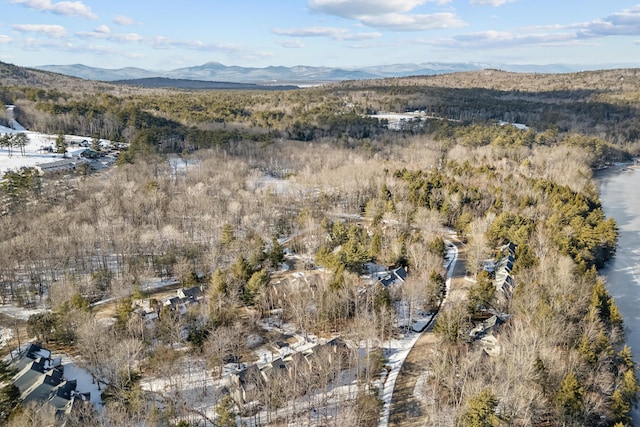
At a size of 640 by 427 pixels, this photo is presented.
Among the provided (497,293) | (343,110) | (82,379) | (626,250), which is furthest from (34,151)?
(626,250)

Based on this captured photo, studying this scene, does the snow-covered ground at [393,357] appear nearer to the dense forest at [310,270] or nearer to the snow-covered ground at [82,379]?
the dense forest at [310,270]

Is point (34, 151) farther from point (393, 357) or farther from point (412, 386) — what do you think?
point (412, 386)

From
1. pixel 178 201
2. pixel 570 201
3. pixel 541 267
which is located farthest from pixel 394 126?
pixel 541 267

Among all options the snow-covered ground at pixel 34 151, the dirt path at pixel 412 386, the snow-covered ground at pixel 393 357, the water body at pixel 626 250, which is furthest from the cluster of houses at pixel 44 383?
the snow-covered ground at pixel 34 151

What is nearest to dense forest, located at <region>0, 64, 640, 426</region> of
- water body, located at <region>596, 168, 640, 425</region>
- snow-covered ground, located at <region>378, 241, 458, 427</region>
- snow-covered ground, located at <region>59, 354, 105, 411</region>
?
snow-covered ground, located at <region>378, 241, 458, 427</region>

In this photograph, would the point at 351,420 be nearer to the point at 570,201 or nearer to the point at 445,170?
the point at 570,201
